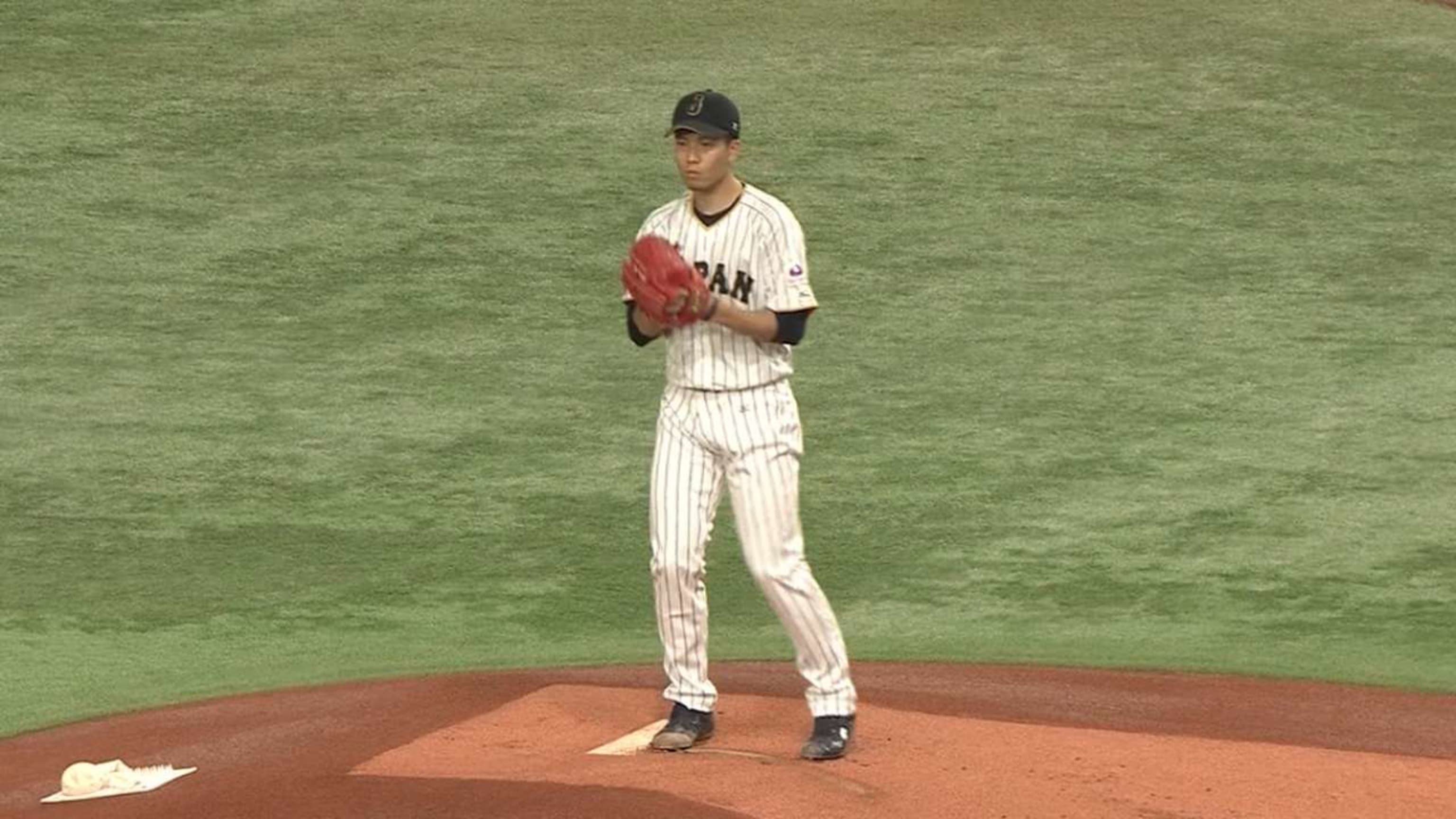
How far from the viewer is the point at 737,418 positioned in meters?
6.48

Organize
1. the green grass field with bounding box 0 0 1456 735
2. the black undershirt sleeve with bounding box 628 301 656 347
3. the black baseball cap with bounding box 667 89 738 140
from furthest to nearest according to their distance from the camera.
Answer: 1. the green grass field with bounding box 0 0 1456 735
2. the black undershirt sleeve with bounding box 628 301 656 347
3. the black baseball cap with bounding box 667 89 738 140

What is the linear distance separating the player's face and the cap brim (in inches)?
0.4

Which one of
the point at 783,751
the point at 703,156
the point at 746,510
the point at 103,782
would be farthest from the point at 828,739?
the point at 103,782

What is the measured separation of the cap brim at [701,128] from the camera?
6359mm

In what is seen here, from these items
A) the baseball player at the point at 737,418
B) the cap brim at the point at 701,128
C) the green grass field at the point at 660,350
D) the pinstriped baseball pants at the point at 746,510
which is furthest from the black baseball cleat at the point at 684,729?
the green grass field at the point at 660,350

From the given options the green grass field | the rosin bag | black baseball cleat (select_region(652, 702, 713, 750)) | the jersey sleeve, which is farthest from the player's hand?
the green grass field

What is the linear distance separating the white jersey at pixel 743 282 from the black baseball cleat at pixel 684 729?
90 centimetres

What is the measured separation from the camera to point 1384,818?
6.34 meters

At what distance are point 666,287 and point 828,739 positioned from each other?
1305mm

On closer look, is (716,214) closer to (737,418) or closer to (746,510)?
(737,418)

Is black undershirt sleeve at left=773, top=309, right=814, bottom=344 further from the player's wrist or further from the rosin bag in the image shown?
the rosin bag

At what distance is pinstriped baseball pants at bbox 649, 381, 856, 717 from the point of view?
6.48m

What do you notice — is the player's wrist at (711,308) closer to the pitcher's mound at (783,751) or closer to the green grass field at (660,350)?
the pitcher's mound at (783,751)

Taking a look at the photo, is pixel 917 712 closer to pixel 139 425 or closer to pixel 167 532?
pixel 167 532
